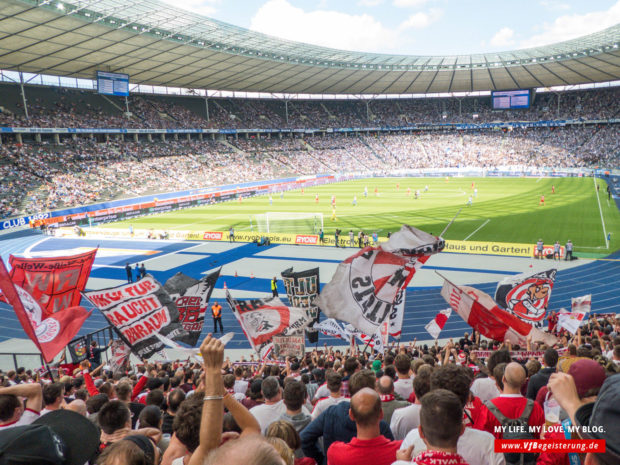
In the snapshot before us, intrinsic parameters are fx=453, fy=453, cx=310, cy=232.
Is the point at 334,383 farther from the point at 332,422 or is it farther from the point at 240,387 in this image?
the point at 240,387

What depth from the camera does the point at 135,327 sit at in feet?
29.9

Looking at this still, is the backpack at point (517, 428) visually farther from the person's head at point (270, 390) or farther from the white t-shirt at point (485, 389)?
the person's head at point (270, 390)

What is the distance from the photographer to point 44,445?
2322 mm

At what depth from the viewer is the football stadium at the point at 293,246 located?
383cm

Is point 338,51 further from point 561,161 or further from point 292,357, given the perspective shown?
point 292,357

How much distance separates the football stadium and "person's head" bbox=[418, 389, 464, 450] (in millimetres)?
16

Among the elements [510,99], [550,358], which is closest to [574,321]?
[550,358]

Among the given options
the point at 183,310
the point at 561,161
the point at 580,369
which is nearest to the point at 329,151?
the point at 561,161

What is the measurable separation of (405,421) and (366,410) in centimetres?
136

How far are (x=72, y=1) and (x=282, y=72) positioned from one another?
39.1 m

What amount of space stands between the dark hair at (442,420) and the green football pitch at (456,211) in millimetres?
30500

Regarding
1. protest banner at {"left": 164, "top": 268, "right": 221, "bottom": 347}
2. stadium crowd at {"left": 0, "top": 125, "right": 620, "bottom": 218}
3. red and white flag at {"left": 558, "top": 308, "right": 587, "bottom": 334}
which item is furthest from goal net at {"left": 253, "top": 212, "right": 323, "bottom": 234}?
red and white flag at {"left": 558, "top": 308, "right": 587, "bottom": 334}

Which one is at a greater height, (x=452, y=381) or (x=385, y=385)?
(x=452, y=381)

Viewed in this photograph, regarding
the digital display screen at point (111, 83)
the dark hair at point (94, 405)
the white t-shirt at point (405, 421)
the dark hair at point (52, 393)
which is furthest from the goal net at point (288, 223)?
the white t-shirt at point (405, 421)
